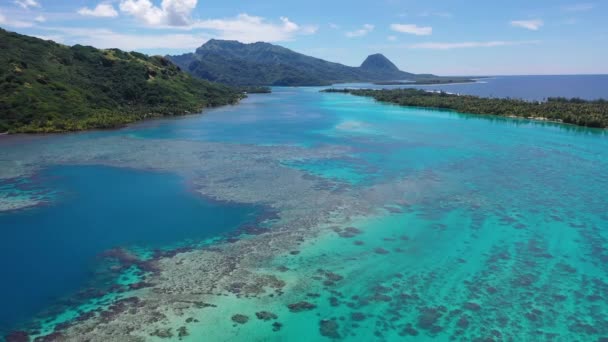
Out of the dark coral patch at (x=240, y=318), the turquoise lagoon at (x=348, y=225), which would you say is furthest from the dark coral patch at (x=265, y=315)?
the dark coral patch at (x=240, y=318)

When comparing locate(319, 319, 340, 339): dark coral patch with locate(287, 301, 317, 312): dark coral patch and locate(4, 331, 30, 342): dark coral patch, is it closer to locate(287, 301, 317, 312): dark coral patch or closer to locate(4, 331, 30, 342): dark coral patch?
locate(287, 301, 317, 312): dark coral patch

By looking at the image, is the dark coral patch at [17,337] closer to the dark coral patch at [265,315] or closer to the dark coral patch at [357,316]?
the dark coral patch at [265,315]

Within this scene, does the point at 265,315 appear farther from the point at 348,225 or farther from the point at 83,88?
the point at 83,88

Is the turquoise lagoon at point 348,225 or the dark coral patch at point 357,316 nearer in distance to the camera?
the dark coral patch at point 357,316

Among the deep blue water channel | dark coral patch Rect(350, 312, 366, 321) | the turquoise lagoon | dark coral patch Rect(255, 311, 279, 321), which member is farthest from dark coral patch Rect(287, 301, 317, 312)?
the deep blue water channel

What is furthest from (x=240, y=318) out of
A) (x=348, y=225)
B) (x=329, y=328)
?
(x=348, y=225)
